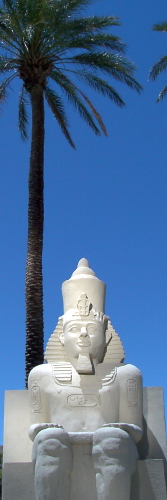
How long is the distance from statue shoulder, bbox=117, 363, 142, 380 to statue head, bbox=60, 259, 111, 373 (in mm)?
291

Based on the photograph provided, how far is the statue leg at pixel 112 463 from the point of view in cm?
464

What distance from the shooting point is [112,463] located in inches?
184

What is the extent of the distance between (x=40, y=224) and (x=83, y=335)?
5.35 metres

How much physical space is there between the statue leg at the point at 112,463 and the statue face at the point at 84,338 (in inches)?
38.2

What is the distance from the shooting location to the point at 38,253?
10414 mm

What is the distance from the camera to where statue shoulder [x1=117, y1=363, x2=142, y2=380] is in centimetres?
541

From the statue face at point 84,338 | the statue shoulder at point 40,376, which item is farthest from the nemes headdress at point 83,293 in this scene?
the statue shoulder at point 40,376

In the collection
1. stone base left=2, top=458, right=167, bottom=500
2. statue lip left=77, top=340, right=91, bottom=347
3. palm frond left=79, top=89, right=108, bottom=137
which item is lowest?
stone base left=2, top=458, right=167, bottom=500

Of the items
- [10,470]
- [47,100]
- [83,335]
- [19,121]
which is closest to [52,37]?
[47,100]

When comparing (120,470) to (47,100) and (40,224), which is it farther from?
(47,100)

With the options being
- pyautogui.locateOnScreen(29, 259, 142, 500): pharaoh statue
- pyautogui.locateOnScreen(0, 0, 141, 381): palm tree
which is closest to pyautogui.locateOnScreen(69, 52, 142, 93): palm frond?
A: pyautogui.locateOnScreen(0, 0, 141, 381): palm tree

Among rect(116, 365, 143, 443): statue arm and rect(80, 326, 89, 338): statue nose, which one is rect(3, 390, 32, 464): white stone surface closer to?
rect(80, 326, 89, 338): statue nose

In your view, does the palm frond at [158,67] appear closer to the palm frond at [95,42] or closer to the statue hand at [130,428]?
the palm frond at [95,42]

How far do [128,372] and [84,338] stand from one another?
0.56 metres
